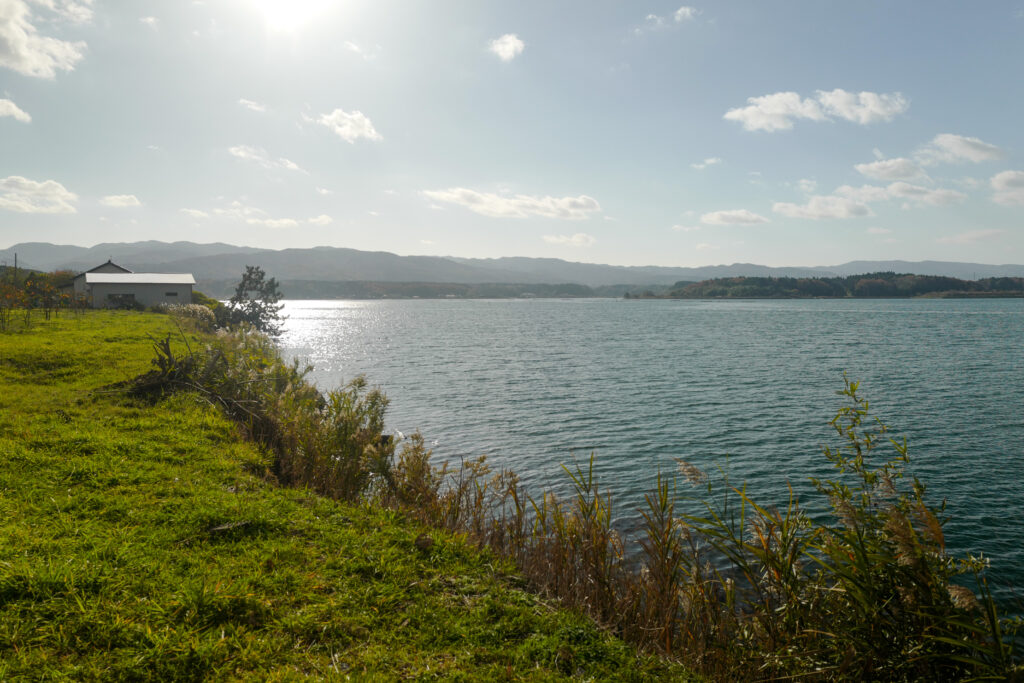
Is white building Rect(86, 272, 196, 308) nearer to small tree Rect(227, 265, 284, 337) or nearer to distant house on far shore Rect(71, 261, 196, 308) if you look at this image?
distant house on far shore Rect(71, 261, 196, 308)

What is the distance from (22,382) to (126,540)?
508 inches

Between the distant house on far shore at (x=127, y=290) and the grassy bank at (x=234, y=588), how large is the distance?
52.4 metres

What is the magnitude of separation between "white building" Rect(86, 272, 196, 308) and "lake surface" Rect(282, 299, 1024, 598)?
13.5 m

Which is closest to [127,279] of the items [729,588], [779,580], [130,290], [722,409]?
[130,290]

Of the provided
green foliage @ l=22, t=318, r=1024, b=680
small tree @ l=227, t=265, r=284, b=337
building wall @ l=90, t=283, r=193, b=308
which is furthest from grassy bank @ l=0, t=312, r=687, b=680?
building wall @ l=90, t=283, r=193, b=308

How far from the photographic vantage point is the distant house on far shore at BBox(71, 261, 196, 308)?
178 ft

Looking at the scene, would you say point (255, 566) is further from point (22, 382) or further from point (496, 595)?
point (22, 382)

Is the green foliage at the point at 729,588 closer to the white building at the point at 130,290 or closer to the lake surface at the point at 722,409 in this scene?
the lake surface at the point at 722,409

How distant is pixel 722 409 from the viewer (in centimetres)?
2755

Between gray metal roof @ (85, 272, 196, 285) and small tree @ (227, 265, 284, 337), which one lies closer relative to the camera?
gray metal roof @ (85, 272, 196, 285)

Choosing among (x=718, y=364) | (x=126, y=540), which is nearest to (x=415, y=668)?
(x=126, y=540)

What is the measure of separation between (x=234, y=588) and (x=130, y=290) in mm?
61672

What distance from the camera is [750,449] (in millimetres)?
20406

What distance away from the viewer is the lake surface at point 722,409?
55.6 ft
